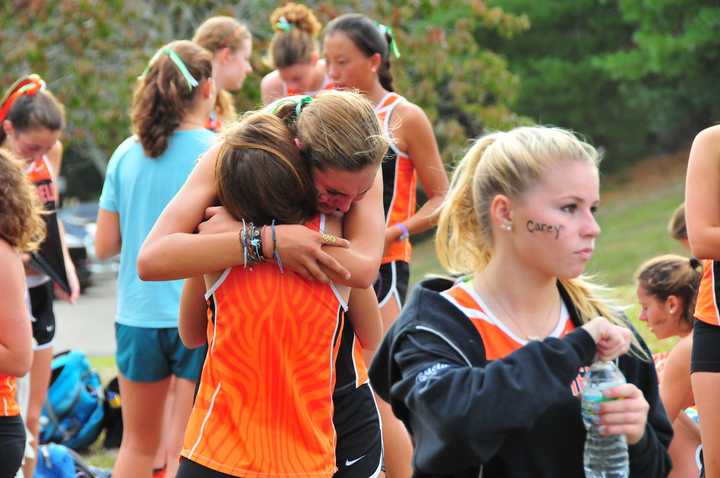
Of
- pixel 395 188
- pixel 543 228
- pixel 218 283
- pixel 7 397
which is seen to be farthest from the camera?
pixel 395 188

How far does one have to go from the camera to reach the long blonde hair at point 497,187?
2.80 metres

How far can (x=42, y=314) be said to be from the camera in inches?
241

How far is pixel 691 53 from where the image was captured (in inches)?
1106

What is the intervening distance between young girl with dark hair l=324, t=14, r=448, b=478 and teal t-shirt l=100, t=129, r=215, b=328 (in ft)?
2.82

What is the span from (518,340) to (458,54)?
69.0ft

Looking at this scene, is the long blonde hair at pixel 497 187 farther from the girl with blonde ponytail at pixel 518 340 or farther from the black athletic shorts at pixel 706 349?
the black athletic shorts at pixel 706 349

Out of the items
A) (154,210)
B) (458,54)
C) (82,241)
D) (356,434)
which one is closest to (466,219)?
(356,434)

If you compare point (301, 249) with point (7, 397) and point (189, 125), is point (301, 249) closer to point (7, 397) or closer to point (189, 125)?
point (7, 397)

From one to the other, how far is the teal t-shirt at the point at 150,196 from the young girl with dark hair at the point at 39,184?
100 centimetres

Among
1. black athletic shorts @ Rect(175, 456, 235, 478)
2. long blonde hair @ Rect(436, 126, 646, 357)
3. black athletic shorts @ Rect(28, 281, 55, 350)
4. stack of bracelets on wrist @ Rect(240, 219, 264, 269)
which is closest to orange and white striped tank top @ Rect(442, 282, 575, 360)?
long blonde hair @ Rect(436, 126, 646, 357)

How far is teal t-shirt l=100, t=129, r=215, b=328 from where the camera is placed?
16.8 feet

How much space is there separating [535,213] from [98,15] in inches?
713

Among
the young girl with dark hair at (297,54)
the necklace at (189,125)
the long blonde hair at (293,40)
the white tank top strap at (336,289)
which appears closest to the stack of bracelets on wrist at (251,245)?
the white tank top strap at (336,289)

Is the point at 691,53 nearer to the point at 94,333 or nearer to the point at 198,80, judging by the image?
A: the point at 94,333
